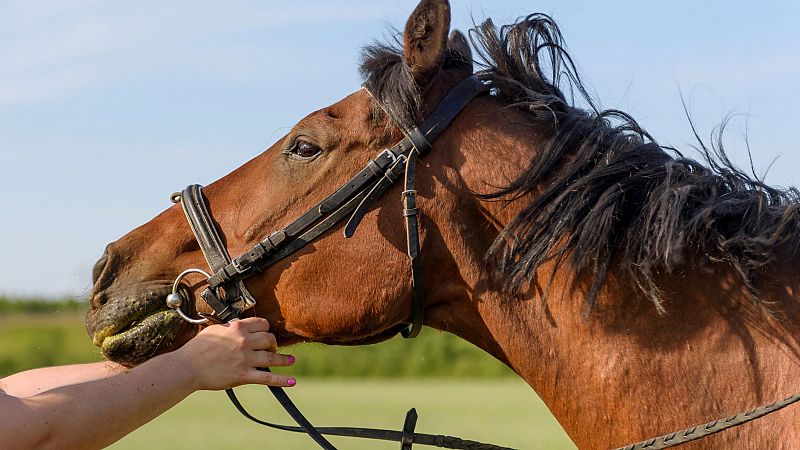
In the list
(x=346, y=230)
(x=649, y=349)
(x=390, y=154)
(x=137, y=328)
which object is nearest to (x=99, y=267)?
(x=137, y=328)

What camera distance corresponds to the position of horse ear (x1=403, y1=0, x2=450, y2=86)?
11.2 ft

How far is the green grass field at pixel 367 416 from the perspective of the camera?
18.7 meters

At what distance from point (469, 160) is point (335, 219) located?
0.55 meters

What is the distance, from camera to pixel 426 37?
3482 mm

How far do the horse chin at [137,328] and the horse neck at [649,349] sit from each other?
3.99ft

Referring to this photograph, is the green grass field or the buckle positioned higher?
the green grass field

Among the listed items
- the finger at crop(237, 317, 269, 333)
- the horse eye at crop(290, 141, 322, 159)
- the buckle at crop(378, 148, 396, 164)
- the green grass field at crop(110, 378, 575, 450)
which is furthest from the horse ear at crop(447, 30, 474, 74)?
the green grass field at crop(110, 378, 575, 450)

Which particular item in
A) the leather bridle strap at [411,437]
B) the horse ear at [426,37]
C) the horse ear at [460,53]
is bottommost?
the leather bridle strap at [411,437]

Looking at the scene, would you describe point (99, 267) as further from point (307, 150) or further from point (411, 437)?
point (411, 437)

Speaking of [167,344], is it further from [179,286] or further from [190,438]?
[190,438]

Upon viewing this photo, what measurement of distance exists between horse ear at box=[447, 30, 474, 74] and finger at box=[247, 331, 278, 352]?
1.32 m

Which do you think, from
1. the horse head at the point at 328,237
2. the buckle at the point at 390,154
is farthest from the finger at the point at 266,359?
the buckle at the point at 390,154

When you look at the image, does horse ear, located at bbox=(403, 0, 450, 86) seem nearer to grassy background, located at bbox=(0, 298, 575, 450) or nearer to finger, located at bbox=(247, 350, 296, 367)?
finger, located at bbox=(247, 350, 296, 367)

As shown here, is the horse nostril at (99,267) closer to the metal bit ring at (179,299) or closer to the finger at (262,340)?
the metal bit ring at (179,299)
